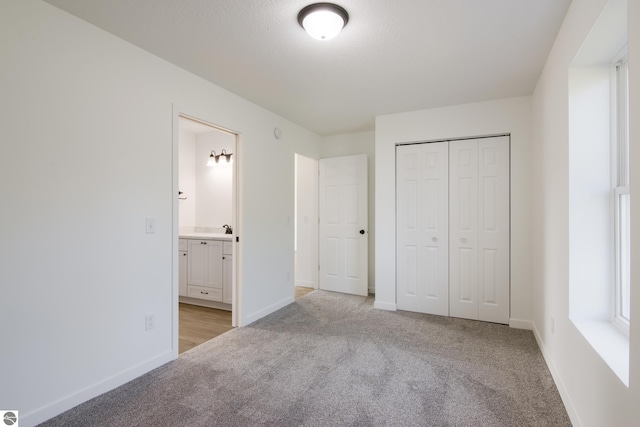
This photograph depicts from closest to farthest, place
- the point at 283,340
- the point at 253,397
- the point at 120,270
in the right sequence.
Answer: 1. the point at 253,397
2. the point at 120,270
3. the point at 283,340

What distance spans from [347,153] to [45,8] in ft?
12.1

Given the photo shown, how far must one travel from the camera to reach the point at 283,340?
119 inches

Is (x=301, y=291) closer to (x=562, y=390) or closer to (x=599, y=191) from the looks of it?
(x=562, y=390)

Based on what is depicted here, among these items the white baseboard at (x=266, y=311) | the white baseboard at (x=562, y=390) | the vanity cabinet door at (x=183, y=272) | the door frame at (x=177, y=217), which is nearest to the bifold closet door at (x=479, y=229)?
the white baseboard at (x=562, y=390)

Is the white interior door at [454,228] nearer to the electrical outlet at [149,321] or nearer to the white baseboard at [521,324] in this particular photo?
the white baseboard at [521,324]

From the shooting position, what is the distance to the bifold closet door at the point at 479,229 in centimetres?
348

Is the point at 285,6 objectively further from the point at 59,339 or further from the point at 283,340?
the point at 283,340

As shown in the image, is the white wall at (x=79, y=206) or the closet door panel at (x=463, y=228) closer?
the white wall at (x=79, y=206)

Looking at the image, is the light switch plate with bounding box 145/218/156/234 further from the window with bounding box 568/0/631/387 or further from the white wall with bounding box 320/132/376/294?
the white wall with bounding box 320/132/376/294

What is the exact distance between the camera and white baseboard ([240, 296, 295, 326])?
11.4 ft

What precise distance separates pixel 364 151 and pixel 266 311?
106 inches

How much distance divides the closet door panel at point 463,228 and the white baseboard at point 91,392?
3014 millimetres

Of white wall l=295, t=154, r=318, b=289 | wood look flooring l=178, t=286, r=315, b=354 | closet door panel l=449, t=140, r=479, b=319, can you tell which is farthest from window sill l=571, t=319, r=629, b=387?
white wall l=295, t=154, r=318, b=289

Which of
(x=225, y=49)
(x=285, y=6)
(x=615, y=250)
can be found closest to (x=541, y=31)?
(x=615, y=250)
